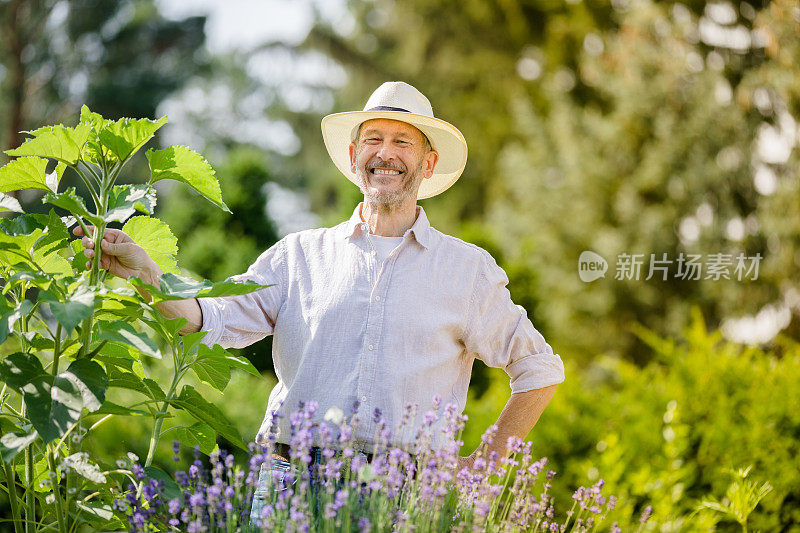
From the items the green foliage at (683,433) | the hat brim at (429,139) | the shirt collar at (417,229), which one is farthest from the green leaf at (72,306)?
the green foliage at (683,433)

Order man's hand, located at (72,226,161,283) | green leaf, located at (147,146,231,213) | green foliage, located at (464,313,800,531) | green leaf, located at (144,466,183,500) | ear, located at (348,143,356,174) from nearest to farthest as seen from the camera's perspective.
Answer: green leaf, located at (144,466,183,500), green leaf, located at (147,146,231,213), man's hand, located at (72,226,161,283), ear, located at (348,143,356,174), green foliage, located at (464,313,800,531)

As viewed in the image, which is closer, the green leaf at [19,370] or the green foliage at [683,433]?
the green leaf at [19,370]

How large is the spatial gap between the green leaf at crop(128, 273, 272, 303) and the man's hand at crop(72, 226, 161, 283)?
0.23m

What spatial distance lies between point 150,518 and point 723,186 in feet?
35.0

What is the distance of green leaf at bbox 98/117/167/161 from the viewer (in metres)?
1.90

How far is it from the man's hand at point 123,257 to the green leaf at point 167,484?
0.48 m

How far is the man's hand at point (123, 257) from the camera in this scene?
6.72 ft

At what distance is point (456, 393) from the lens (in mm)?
2494

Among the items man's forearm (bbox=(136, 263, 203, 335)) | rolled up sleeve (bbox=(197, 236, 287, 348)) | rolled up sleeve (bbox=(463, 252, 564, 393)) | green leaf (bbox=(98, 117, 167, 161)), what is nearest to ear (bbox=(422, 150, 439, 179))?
rolled up sleeve (bbox=(463, 252, 564, 393))

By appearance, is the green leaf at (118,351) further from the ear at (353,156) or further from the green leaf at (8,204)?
the ear at (353,156)

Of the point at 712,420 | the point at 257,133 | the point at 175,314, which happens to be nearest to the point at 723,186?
the point at 712,420

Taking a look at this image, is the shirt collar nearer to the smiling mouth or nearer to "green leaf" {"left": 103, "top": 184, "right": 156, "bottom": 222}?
the smiling mouth

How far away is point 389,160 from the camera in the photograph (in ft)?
8.29

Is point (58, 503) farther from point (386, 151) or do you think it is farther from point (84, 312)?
point (386, 151)
